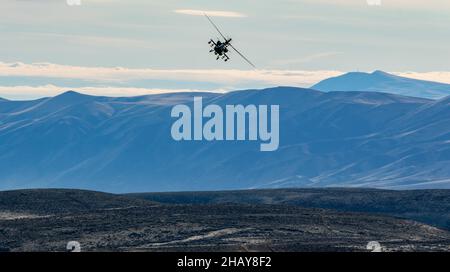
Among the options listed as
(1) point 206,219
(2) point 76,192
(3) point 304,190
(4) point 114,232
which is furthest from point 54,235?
(3) point 304,190
